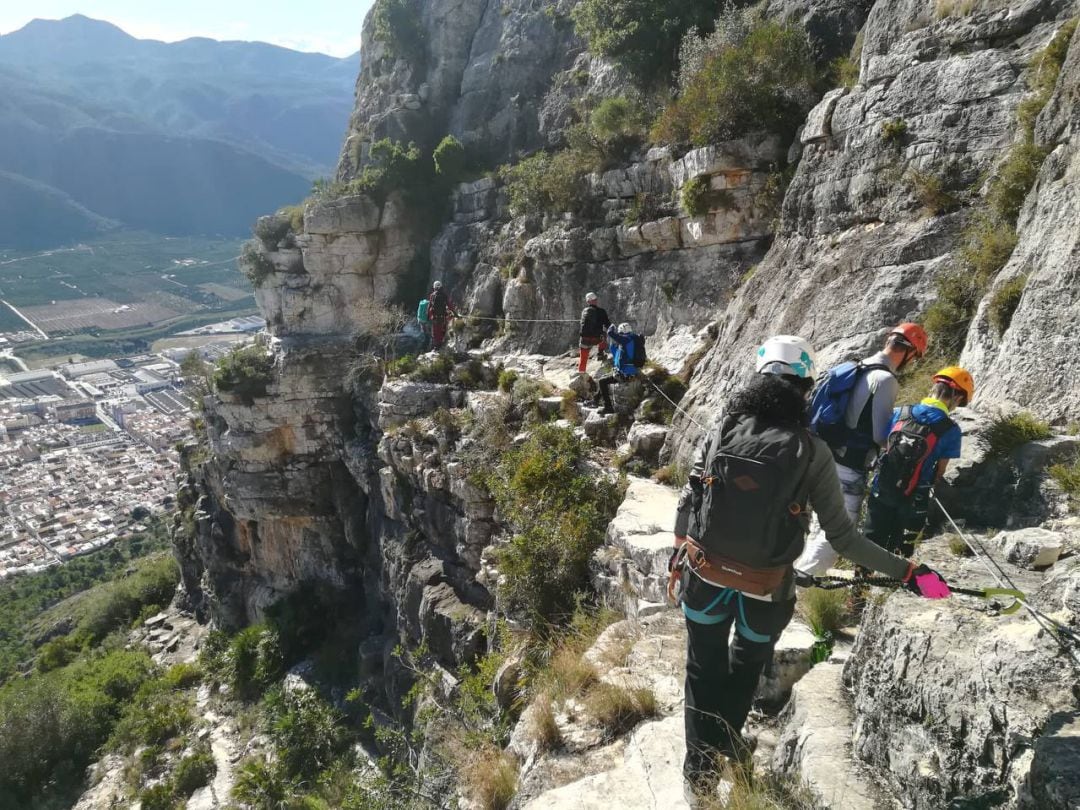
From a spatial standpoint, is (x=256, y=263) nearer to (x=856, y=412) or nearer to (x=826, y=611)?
(x=856, y=412)

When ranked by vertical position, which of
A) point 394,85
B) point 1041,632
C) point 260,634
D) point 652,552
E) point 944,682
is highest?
point 394,85

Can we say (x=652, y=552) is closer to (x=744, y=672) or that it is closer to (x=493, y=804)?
(x=493, y=804)

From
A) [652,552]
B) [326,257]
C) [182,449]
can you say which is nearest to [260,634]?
[182,449]

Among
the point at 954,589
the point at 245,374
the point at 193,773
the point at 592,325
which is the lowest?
the point at 193,773

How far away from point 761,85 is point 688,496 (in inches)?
422

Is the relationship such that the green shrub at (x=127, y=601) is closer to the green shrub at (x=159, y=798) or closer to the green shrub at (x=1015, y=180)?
the green shrub at (x=159, y=798)

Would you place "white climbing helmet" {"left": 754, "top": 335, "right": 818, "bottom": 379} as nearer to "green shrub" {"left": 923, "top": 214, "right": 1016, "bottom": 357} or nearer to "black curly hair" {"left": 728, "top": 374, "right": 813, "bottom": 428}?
"black curly hair" {"left": 728, "top": 374, "right": 813, "bottom": 428}

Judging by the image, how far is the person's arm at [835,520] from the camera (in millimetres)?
3016

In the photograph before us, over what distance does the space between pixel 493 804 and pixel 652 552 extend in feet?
9.66

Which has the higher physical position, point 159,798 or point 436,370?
point 436,370

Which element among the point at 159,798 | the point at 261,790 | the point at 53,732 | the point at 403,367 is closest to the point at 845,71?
the point at 403,367

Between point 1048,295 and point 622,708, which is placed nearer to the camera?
point 622,708

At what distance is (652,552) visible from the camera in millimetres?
6871

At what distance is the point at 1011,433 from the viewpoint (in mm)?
4898
